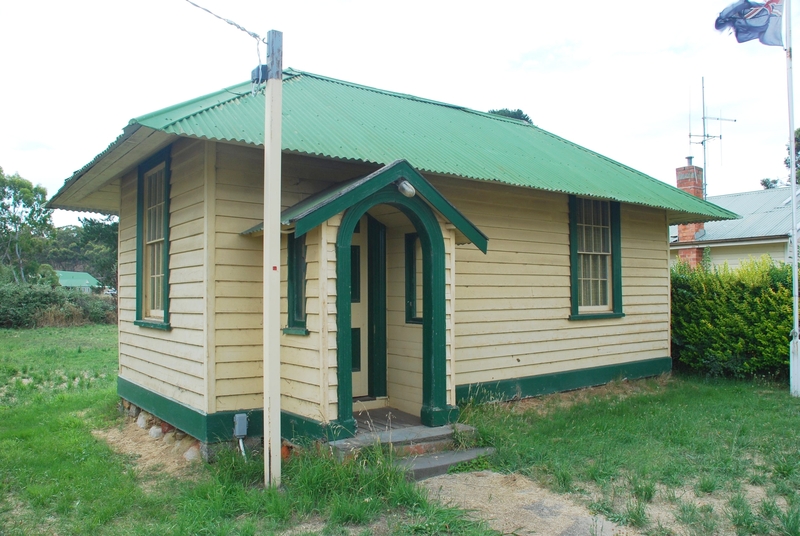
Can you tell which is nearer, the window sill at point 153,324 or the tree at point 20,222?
the window sill at point 153,324

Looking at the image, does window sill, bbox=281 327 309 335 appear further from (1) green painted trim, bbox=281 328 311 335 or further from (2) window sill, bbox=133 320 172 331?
(2) window sill, bbox=133 320 172 331

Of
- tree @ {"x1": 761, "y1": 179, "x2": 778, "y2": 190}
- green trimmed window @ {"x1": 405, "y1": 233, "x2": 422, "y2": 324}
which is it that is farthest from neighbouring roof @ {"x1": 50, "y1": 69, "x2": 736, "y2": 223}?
tree @ {"x1": 761, "y1": 179, "x2": 778, "y2": 190}

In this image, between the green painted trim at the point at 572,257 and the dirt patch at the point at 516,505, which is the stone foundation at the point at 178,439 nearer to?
the dirt patch at the point at 516,505

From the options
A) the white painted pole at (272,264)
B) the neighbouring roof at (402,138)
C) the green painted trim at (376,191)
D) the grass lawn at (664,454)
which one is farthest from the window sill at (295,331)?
the grass lawn at (664,454)

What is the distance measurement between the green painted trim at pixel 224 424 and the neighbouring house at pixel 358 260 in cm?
2

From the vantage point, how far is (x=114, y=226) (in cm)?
3212

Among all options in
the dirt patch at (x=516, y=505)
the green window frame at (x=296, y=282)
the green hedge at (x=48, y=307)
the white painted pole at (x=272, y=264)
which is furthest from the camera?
the green hedge at (x=48, y=307)

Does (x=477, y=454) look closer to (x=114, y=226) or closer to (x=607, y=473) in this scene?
(x=607, y=473)

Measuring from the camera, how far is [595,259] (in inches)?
387

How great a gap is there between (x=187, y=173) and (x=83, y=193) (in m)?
3.43

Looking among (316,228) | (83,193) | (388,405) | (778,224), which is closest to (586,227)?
(388,405)

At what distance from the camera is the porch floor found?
20.1 ft

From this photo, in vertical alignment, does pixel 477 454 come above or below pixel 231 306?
below

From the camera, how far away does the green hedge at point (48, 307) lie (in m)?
24.2
